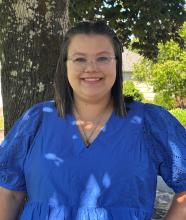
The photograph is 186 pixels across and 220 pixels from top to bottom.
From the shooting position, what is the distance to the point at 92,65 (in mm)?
2635

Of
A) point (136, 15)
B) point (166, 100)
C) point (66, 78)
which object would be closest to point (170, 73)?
point (166, 100)

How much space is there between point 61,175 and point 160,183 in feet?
15.9

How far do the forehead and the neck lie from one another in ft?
0.86

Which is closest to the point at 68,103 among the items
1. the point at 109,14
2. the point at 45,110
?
the point at 45,110

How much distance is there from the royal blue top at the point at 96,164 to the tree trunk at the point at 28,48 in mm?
1257

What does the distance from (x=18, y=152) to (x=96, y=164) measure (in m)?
0.44

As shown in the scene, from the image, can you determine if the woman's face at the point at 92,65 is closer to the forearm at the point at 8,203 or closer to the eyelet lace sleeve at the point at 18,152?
the eyelet lace sleeve at the point at 18,152

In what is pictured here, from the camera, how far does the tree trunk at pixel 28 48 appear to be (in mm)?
3975

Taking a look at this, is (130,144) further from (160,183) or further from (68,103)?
(160,183)

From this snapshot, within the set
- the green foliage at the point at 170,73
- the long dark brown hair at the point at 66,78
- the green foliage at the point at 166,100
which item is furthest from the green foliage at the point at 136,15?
the green foliage at the point at 166,100

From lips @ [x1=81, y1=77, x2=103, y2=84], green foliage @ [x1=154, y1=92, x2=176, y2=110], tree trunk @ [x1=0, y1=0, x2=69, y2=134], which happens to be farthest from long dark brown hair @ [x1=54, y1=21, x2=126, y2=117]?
green foliage @ [x1=154, y1=92, x2=176, y2=110]

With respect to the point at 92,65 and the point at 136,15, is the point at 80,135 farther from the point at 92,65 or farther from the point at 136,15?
the point at 136,15

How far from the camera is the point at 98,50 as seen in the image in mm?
2654

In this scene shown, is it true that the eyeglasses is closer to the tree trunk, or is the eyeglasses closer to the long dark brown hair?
the long dark brown hair
